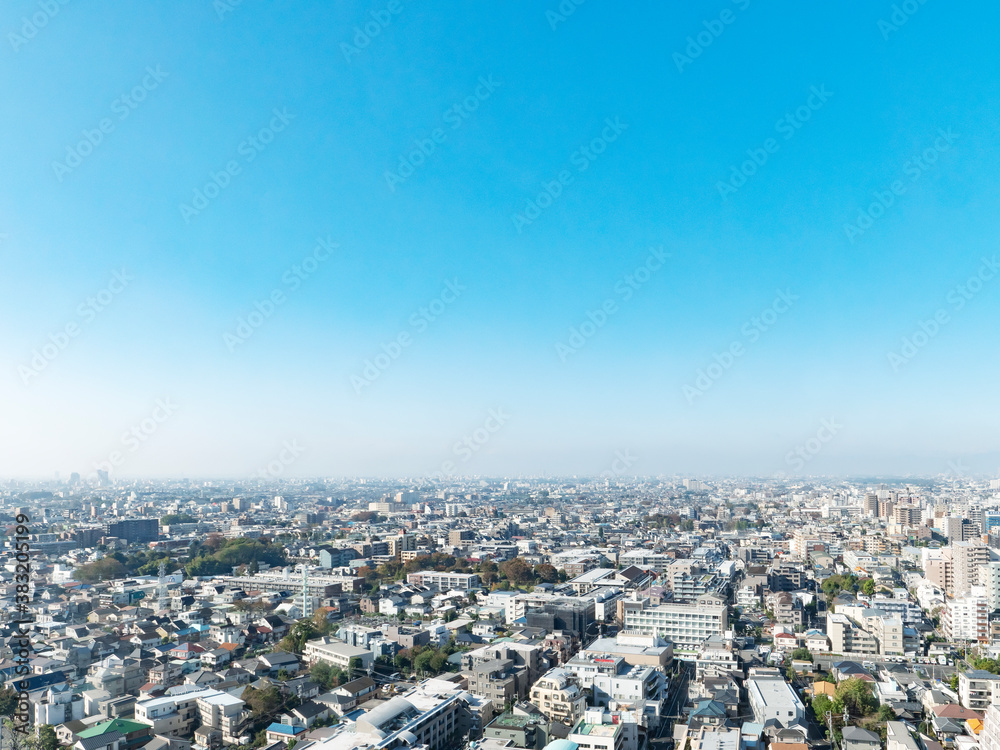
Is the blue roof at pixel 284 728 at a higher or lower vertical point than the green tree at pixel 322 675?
higher

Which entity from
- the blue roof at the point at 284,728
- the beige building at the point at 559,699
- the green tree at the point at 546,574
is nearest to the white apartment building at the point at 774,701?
the beige building at the point at 559,699

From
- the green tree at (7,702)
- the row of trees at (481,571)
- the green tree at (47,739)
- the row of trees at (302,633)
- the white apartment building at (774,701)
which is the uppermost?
the white apartment building at (774,701)

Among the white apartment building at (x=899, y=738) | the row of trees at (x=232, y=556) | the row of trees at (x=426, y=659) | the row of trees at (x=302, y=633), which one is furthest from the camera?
the row of trees at (x=232, y=556)

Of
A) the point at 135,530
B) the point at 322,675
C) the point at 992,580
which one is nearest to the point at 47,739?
the point at 322,675

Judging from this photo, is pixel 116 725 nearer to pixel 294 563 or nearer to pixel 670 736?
pixel 670 736

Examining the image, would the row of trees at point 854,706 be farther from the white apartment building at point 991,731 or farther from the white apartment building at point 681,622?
the white apartment building at point 681,622

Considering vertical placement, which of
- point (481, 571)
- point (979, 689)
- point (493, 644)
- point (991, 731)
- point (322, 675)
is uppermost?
point (991, 731)

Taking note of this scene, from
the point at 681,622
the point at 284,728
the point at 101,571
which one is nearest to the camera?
the point at 284,728

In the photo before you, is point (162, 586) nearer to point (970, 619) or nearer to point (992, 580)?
point (970, 619)

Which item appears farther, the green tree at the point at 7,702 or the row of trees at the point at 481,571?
the row of trees at the point at 481,571
